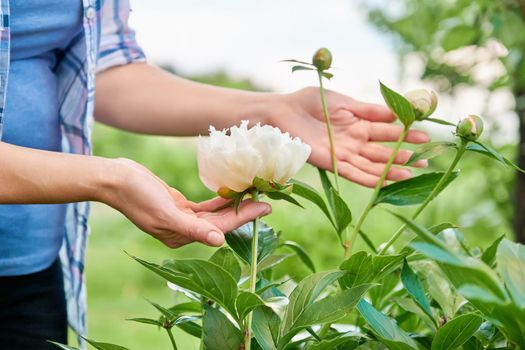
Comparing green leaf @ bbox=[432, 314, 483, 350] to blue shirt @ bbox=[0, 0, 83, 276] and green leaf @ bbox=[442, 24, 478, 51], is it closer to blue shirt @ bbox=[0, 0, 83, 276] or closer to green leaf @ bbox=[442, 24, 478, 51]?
blue shirt @ bbox=[0, 0, 83, 276]

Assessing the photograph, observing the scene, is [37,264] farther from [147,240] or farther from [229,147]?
[147,240]

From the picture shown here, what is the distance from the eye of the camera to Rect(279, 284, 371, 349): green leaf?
0.65 metres

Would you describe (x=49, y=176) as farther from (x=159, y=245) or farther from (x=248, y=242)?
(x=159, y=245)

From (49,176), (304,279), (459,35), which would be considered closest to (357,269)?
(304,279)

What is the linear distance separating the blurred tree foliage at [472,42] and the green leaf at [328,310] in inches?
29.0

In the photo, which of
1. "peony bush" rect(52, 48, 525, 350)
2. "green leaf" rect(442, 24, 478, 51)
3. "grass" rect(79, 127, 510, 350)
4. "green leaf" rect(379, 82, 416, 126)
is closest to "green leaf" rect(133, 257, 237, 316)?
"peony bush" rect(52, 48, 525, 350)

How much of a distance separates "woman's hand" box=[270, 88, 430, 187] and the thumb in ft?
1.15

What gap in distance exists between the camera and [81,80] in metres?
1.18

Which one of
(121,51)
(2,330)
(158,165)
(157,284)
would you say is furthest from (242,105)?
(158,165)

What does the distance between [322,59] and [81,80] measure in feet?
1.55

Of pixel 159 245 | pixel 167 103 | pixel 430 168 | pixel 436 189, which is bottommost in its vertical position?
pixel 159 245

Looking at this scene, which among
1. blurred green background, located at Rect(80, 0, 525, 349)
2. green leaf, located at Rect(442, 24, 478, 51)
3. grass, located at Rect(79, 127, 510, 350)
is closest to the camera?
green leaf, located at Rect(442, 24, 478, 51)

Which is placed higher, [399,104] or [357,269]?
[399,104]

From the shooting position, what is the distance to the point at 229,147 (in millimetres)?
692
